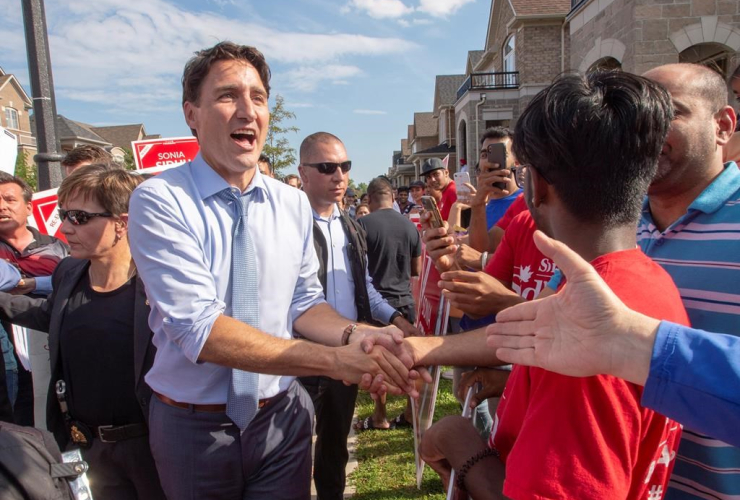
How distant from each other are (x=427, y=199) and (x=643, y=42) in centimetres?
933

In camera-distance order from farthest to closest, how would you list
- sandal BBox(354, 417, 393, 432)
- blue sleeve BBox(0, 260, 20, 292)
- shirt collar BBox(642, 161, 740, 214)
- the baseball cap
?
the baseball cap, sandal BBox(354, 417, 393, 432), blue sleeve BBox(0, 260, 20, 292), shirt collar BBox(642, 161, 740, 214)

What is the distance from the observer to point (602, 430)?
3.25 feet

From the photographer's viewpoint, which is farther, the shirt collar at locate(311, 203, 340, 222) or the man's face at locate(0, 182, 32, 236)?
the shirt collar at locate(311, 203, 340, 222)

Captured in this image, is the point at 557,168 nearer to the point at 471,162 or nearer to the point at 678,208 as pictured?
the point at 678,208

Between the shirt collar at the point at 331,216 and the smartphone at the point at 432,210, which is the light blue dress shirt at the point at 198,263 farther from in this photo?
the shirt collar at the point at 331,216

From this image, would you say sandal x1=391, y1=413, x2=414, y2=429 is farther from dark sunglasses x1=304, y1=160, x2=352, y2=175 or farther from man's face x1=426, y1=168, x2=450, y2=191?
man's face x1=426, y1=168, x2=450, y2=191

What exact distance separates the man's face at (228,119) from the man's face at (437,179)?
19.9 ft

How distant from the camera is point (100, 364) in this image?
240 cm

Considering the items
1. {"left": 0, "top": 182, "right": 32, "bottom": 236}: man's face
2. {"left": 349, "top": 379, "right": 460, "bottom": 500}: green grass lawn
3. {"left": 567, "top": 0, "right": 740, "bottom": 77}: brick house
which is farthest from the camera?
{"left": 567, "top": 0, "right": 740, "bottom": 77}: brick house

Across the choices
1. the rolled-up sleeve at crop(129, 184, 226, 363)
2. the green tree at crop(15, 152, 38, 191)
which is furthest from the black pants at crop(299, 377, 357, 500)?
the green tree at crop(15, 152, 38, 191)

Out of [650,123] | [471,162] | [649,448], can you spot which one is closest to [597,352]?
[649,448]

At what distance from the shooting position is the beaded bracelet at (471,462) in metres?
1.44

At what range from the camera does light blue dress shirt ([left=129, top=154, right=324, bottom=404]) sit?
1850 millimetres

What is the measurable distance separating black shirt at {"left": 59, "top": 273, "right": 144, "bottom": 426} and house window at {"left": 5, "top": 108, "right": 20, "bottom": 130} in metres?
61.4
